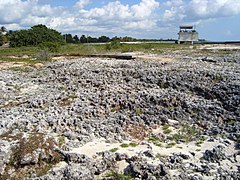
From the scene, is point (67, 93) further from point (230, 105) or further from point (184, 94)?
point (230, 105)

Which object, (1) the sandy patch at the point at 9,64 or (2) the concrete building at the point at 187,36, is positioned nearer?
(1) the sandy patch at the point at 9,64

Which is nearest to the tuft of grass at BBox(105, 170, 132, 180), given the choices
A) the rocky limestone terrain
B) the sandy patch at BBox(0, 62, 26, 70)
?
the rocky limestone terrain

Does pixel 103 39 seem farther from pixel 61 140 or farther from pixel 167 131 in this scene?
pixel 61 140

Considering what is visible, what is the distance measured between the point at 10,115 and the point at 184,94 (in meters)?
Answer: 10.1

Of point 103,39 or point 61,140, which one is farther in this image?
point 103,39

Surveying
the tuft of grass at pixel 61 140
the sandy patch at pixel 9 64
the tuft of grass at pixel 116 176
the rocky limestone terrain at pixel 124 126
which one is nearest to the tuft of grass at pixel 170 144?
the rocky limestone terrain at pixel 124 126

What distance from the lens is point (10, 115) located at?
16172 mm

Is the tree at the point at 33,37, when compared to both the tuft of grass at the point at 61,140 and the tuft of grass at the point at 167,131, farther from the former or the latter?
the tuft of grass at the point at 61,140

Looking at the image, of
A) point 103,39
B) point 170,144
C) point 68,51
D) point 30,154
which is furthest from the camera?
point 103,39

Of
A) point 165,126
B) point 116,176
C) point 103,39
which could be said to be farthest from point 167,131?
point 103,39

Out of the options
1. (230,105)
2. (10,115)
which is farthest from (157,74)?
(10,115)

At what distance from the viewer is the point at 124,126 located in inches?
637

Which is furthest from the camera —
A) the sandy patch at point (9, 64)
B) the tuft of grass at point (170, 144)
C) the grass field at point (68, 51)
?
the grass field at point (68, 51)

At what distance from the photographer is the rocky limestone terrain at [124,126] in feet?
39.7
